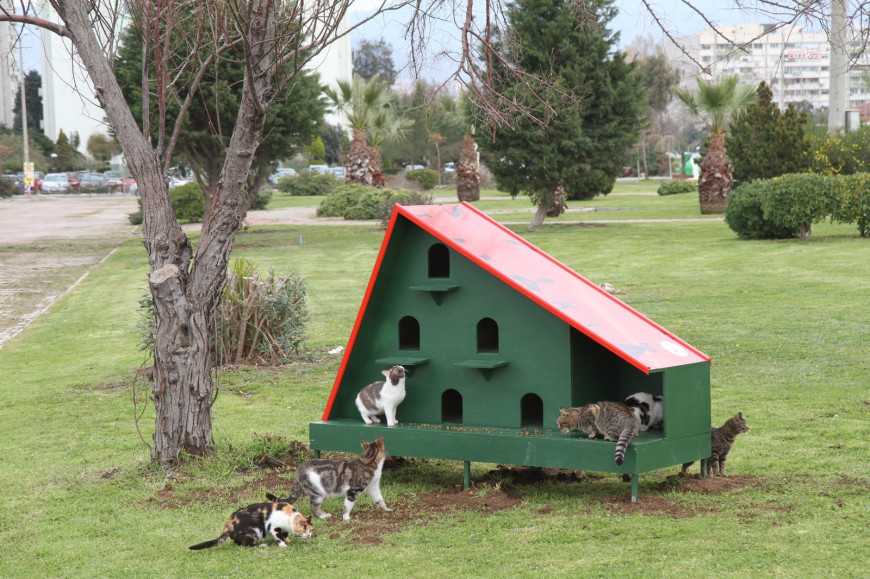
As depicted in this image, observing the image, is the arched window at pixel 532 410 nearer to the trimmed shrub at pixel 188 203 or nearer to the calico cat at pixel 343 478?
the calico cat at pixel 343 478

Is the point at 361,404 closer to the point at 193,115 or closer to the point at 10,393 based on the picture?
the point at 10,393

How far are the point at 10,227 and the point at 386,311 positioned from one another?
37941 millimetres

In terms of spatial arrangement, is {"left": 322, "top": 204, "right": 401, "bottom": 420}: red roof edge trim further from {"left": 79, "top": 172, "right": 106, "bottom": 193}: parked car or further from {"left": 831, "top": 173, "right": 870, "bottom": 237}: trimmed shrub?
{"left": 79, "top": 172, "right": 106, "bottom": 193}: parked car

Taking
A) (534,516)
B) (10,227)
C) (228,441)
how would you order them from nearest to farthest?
(534,516)
(228,441)
(10,227)

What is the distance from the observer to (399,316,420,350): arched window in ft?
23.4

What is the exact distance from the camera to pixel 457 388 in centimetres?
683

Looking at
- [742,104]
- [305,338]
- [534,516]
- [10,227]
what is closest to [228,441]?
[534,516]

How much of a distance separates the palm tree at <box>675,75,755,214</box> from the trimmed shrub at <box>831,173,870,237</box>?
41.6ft

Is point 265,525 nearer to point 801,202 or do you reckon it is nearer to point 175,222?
point 175,222

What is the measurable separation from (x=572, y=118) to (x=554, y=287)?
73.2 feet

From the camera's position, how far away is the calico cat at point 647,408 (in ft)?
21.0

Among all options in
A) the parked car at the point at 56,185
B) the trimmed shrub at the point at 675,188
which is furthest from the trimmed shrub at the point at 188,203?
the parked car at the point at 56,185

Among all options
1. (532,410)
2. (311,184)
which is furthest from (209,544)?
(311,184)

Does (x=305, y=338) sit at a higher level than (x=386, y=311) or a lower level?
lower
